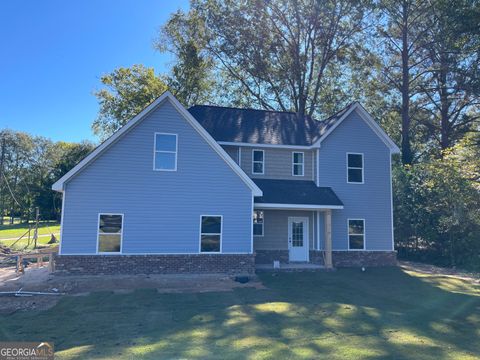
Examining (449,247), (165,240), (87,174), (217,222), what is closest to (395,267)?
(449,247)

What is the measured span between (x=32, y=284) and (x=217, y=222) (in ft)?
22.5

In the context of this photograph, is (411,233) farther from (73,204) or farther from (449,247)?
(73,204)

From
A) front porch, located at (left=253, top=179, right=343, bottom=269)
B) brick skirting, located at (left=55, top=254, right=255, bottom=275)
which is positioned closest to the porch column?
front porch, located at (left=253, top=179, right=343, bottom=269)

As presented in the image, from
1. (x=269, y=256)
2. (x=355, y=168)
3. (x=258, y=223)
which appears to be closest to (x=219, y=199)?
(x=258, y=223)

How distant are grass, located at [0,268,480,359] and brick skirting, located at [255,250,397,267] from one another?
14.3 feet

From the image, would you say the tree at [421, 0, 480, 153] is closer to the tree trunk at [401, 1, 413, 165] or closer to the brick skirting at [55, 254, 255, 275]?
the tree trunk at [401, 1, 413, 165]

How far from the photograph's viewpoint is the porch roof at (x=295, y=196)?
1488 centimetres

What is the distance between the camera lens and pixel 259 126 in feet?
61.6

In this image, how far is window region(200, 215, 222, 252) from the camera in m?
13.6

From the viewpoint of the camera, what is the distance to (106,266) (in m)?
12.7

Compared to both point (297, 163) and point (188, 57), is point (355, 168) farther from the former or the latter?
point (188, 57)

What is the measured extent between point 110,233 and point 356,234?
11522 millimetres

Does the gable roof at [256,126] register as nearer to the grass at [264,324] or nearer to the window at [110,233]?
the window at [110,233]

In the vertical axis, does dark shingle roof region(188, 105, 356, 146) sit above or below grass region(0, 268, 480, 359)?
above
